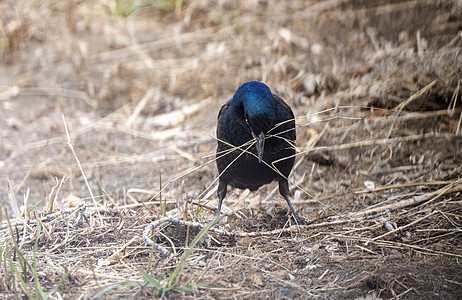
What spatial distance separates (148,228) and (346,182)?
1.76 meters

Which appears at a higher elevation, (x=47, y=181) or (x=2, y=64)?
(x=2, y=64)

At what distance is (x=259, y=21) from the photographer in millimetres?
6906

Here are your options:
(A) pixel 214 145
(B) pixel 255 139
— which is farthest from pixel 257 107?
(A) pixel 214 145

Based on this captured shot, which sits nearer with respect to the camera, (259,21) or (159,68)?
(159,68)

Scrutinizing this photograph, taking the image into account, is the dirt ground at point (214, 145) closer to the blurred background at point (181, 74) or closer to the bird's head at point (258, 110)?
the blurred background at point (181, 74)

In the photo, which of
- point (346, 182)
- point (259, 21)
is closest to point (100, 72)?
point (259, 21)

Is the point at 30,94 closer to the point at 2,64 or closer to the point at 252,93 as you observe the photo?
the point at 2,64

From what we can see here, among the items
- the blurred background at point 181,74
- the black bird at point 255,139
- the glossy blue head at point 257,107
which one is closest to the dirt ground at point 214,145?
the blurred background at point 181,74

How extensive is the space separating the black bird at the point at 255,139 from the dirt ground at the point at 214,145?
19cm

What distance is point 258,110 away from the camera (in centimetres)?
306

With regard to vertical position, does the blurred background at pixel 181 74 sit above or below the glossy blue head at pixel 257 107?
below

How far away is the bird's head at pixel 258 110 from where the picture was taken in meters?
3.07

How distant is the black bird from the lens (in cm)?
310

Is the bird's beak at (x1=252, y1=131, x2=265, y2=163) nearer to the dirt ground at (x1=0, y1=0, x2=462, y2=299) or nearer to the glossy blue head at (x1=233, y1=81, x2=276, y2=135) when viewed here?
the glossy blue head at (x1=233, y1=81, x2=276, y2=135)
